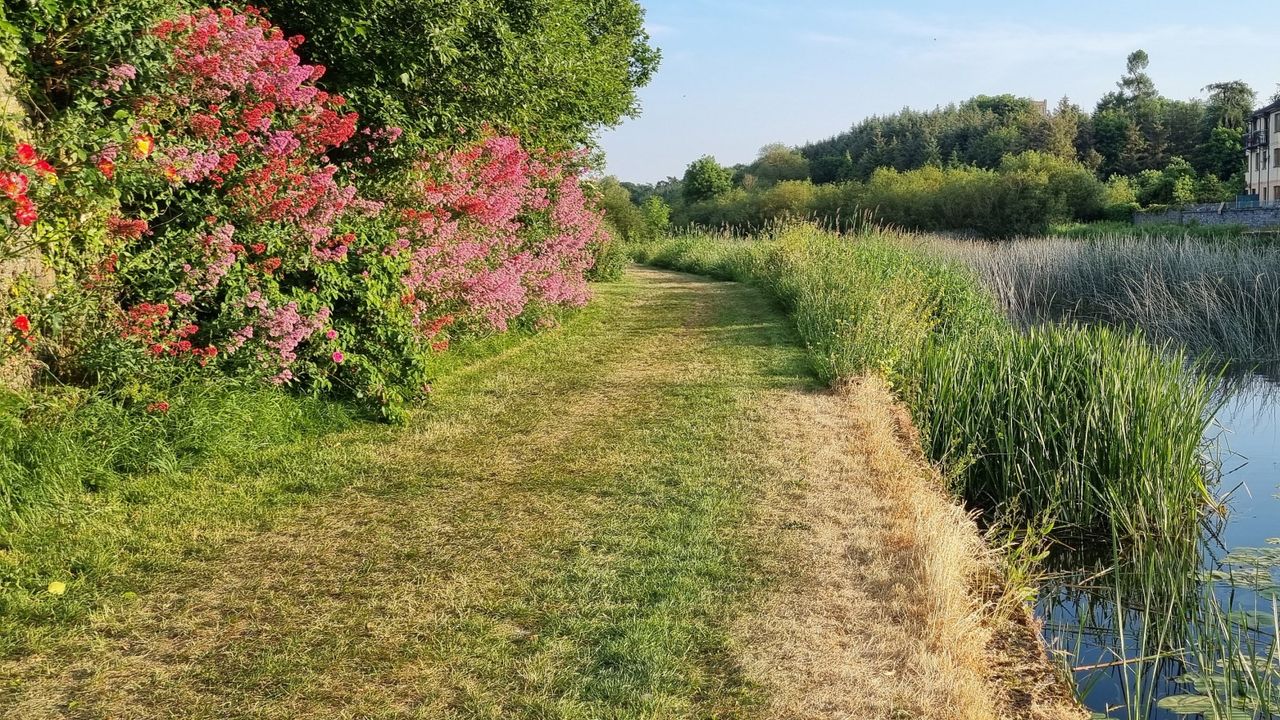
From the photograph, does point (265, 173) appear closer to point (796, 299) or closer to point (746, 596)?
point (746, 596)

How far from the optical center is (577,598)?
3.71m

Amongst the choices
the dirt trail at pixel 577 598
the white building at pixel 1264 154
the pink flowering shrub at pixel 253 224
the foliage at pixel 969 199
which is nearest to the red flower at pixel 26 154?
the pink flowering shrub at pixel 253 224

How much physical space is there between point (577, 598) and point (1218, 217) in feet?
117

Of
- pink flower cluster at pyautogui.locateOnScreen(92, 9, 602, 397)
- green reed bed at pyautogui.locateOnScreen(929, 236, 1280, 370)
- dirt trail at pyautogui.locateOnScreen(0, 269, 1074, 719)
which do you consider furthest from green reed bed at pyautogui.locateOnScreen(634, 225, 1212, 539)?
green reed bed at pyautogui.locateOnScreen(929, 236, 1280, 370)

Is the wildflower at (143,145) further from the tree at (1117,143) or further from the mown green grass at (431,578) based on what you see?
the tree at (1117,143)

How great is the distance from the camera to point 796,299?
497 inches

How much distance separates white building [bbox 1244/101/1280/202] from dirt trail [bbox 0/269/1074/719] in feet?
166

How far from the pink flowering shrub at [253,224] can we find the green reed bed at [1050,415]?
4135mm

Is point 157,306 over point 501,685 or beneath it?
over

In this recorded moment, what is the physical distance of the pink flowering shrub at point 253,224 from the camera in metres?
4.84

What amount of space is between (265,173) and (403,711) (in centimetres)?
378

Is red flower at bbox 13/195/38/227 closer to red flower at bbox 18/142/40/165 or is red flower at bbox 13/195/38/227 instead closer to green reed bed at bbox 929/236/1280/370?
red flower at bbox 18/142/40/165

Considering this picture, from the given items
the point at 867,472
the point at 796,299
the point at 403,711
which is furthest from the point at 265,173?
the point at 796,299

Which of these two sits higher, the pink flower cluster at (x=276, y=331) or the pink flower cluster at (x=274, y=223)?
the pink flower cluster at (x=274, y=223)
